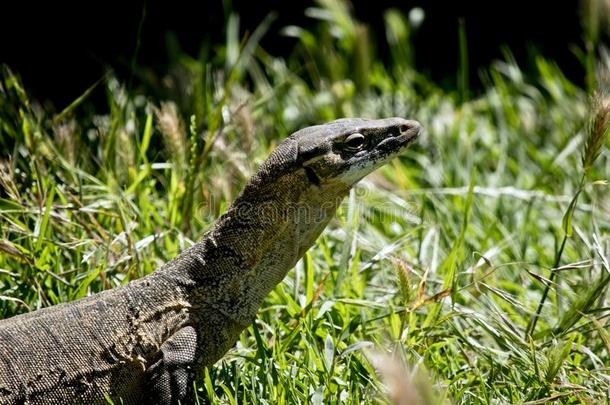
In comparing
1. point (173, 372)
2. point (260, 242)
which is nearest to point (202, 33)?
point (260, 242)

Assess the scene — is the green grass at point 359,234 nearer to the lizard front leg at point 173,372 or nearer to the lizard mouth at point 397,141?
the lizard front leg at point 173,372

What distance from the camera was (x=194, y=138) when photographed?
16.6ft

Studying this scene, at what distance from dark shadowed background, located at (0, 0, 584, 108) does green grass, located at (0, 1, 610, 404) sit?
680mm

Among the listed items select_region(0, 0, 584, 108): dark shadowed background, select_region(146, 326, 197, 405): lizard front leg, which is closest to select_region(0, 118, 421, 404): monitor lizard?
select_region(146, 326, 197, 405): lizard front leg

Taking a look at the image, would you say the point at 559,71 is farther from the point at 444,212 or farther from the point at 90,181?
the point at 90,181

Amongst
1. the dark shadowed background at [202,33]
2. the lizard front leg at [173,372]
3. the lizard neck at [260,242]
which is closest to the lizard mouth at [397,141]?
the lizard neck at [260,242]

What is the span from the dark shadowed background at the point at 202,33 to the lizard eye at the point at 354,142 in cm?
317

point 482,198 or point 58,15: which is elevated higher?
point 58,15

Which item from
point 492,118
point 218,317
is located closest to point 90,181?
point 218,317

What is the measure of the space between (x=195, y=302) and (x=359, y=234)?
1.61 m

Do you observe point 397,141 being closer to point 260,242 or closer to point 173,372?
point 260,242

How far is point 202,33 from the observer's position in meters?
8.76

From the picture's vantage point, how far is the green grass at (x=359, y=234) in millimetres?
4336

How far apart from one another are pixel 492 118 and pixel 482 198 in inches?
61.2
